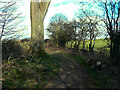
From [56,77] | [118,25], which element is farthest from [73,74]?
[118,25]

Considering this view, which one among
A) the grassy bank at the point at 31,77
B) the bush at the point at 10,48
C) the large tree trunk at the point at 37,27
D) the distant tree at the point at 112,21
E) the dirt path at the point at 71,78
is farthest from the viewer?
the large tree trunk at the point at 37,27

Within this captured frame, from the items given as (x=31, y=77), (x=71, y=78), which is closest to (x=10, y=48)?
(x=31, y=77)

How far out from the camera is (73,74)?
108 inches

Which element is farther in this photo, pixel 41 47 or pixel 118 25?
pixel 41 47

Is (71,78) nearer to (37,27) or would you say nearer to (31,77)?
(31,77)

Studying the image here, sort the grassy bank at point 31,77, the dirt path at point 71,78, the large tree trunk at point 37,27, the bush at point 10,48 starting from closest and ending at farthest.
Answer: the dirt path at point 71,78 < the grassy bank at point 31,77 < the bush at point 10,48 < the large tree trunk at point 37,27

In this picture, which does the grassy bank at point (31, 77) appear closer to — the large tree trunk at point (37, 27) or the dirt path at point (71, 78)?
the dirt path at point (71, 78)

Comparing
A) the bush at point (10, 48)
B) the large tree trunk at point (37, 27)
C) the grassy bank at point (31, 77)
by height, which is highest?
the large tree trunk at point (37, 27)

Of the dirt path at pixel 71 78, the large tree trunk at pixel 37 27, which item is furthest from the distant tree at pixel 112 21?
the large tree trunk at pixel 37 27

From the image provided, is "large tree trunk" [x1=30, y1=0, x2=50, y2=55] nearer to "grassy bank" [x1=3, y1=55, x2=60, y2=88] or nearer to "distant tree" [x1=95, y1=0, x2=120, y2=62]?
"grassy bank" [x1=3, y1=55, x2=60, y2=88]

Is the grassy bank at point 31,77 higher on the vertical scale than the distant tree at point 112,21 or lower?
lower

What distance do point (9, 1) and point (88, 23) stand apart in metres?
4.06

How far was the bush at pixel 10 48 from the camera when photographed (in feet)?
16.2

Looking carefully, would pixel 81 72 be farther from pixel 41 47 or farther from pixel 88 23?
pixel 88 23
